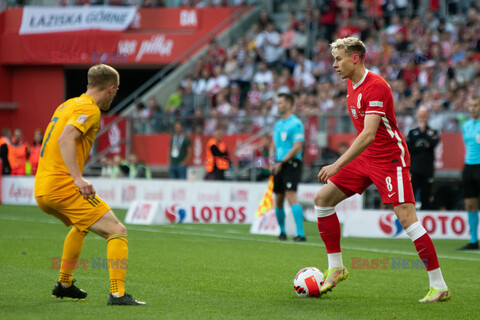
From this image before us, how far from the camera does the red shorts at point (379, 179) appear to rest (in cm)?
774

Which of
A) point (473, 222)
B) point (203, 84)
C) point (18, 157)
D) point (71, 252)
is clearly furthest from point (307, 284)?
point (203, 84)

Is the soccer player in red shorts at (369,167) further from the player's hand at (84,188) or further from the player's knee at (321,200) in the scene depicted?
the player's hand at (84,188)

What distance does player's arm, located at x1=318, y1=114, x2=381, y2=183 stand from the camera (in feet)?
24.8

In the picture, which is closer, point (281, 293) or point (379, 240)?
point (281, 293)

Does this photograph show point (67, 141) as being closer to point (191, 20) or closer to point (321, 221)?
point (321, 221)

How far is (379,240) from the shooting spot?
14.4 m

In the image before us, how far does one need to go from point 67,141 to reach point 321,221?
2.70 metres

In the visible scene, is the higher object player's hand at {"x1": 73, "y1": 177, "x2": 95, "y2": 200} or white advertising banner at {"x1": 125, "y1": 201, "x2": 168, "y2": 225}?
player's hand at {"x1": 73, "y1": 177, "x2": 95, "y2": 200}

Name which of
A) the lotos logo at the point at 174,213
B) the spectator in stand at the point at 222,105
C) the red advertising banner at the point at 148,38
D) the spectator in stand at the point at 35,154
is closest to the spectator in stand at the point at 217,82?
the spectator in stand at the point at 222,105

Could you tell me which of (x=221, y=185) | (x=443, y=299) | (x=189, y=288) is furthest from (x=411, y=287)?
(x=221, y=185)

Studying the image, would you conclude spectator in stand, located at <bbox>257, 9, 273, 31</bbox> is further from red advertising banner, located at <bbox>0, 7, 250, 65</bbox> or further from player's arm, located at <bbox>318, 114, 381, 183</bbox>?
player's arm, located at <bbox>318, 114, 381, 183</bbox>

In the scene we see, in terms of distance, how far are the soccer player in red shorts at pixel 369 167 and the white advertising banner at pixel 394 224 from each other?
679 centimetres

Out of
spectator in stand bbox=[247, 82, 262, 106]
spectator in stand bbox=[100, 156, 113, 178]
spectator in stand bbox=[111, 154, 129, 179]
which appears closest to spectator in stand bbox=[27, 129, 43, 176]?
spectator in stand bbox=[100, 156, 113, 178]

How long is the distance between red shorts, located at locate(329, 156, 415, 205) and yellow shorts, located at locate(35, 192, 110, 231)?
231cm
